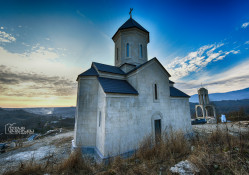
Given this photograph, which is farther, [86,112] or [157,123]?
[157,123]

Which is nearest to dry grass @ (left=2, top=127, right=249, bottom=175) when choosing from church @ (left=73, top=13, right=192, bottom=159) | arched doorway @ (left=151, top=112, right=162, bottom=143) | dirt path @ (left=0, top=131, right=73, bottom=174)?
church @ (left=73, top=13, right=192, bottom=159)

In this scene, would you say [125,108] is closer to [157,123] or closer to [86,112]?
[86,112]

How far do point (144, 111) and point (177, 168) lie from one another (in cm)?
534

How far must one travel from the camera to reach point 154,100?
28.3ft

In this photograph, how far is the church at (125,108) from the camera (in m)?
6.51

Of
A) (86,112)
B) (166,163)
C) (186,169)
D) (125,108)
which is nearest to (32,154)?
(86,112)

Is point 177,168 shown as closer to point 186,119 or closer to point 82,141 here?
point 82,141

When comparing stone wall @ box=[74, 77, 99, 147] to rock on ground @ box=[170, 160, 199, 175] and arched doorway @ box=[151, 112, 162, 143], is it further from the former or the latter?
rock on ground @ box=[170, 160, 199, 175]

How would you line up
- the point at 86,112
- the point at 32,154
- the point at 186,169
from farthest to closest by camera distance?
A: the point at 86,112, the point at 32,154, the point at 186,169

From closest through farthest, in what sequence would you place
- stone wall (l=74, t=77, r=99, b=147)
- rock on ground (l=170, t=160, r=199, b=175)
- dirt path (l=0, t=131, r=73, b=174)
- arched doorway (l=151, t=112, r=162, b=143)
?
rock on ground (l=170, t=160, r=199, b=175) < dirt path (l=0, t=131, r=73, b=174) < stone wall (l=74, t=77, r=99, b=147) < arched doorway (l=151, t=112, r=162, b=143)

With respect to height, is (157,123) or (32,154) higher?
(157,123)

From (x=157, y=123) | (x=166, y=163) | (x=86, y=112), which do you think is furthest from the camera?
(x=157, y=123)

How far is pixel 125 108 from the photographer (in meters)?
7.00

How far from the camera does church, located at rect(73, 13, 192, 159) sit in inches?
256
